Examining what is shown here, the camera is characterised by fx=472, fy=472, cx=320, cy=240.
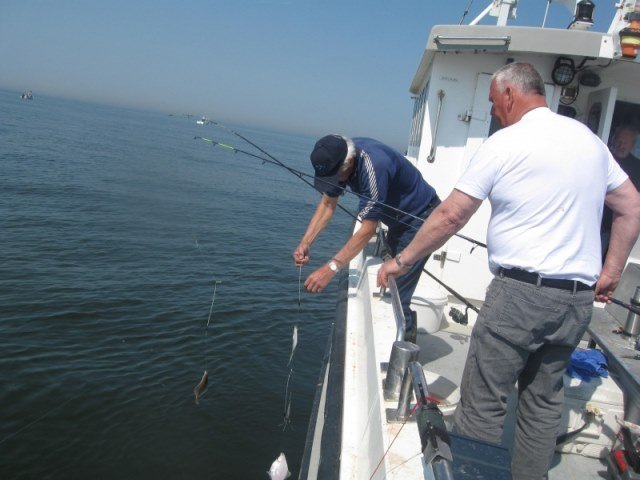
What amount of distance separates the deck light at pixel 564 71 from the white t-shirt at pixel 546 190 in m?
3.65

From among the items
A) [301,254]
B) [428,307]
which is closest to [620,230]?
[428,307]

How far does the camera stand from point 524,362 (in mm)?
2250

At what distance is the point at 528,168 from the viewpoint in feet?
6.47

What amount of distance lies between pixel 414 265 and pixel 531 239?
5.01 feet

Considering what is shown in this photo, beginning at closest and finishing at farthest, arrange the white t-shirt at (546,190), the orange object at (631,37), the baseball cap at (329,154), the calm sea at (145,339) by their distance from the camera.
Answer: the white t-shirt at (546,190) → the baseball cap at (329,154) → the orange object at (631,37) → the calm sea at (145,339)

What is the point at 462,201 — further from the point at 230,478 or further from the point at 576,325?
the point at 230,478

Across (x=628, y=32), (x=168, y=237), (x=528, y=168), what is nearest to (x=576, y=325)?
(x=528, y=168)

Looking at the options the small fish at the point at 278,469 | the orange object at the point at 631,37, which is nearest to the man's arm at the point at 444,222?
the small fish at the point at 278,469

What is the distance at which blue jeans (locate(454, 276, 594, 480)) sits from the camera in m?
2.12

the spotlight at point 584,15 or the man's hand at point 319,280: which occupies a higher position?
the spotlight at point 584,15

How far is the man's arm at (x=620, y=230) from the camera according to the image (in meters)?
2.41

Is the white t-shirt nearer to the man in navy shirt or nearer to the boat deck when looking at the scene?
the boat deck

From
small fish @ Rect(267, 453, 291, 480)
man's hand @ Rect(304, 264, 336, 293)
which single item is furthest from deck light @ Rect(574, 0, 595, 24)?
small fish @ Rect(267, 453, 291, 480)

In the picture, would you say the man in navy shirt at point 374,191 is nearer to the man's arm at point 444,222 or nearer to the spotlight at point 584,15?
the man's arm at point 444,222
